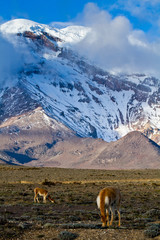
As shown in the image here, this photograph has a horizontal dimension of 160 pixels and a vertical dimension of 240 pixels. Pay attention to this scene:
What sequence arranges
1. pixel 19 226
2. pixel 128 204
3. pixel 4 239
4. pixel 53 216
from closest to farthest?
pixel 4 239, pixel 19 226, pixel 53 216, pixel 128 204

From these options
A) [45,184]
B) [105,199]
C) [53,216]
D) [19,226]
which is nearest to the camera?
[105,199]

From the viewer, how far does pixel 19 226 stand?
18516 millimetres

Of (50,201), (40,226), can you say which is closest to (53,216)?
(40,226)

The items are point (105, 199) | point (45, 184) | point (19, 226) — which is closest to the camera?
point (105, 199)

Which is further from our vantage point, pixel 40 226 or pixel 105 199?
pixel 40 226

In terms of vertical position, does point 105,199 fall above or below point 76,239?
above

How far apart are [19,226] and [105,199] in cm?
458

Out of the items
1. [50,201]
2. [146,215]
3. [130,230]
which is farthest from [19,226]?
[50,201]

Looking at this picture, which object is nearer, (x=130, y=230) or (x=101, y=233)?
(x=101, y=233)

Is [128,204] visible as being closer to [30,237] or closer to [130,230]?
[130,230]

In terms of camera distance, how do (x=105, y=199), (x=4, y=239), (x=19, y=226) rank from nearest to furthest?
(x=4, y=239)
(x=105, y=199)
(x=19, y=226)

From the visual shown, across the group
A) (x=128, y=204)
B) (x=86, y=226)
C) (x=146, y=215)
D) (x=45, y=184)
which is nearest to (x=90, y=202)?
(x=128, y=204)

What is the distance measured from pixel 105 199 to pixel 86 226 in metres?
2.51

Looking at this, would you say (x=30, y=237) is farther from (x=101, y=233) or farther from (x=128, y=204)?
(x=128, y=204)
